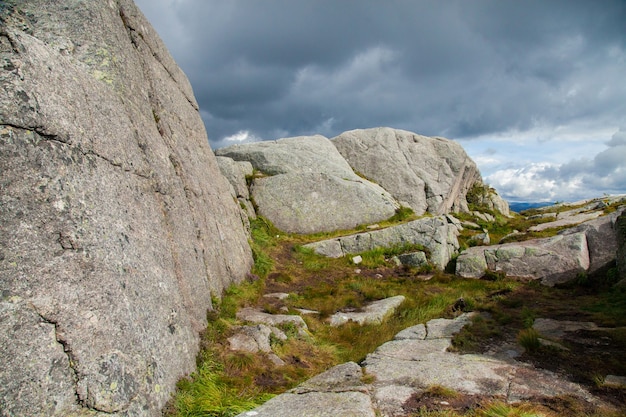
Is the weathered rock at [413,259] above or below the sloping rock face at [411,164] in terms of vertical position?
below

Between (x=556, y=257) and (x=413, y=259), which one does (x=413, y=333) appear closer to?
(x=413, y=259)

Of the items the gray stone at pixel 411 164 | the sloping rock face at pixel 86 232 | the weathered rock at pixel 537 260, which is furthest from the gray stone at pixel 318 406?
the gray stone at pixel 411 164

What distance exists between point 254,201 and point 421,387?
80.6 ft

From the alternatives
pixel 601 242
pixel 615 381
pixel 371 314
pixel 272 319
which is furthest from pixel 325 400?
pixel 601 242

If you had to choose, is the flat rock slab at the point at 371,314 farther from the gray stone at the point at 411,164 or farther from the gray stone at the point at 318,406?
the gray stone at the point at 411,164

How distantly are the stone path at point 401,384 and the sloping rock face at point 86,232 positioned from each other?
2570 mm

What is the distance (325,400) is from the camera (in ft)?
24.7

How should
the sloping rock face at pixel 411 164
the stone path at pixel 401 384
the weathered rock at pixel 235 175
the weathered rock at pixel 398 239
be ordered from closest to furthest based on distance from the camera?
the stone path at pixel 401 384 < the weathered rock at pixel 398 239 < the weathered rock at pixel 235 175 < the sloping rock face at pixel 411 164

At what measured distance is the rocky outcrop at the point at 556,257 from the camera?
20.6 metres

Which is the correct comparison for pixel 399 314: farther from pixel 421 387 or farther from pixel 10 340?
pixel 10 340

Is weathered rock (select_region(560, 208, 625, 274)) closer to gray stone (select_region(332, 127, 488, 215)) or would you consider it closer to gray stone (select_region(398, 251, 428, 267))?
gray stone (select_region(398, 251, 428, 267))

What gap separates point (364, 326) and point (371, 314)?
52.1 inches

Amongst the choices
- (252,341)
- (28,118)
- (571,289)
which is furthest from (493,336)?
(28,118)

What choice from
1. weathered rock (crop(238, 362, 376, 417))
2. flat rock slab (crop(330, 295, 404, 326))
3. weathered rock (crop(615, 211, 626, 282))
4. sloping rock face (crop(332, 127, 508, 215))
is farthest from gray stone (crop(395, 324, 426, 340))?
sloping rock face (crop(332, 127, 508, 215))
